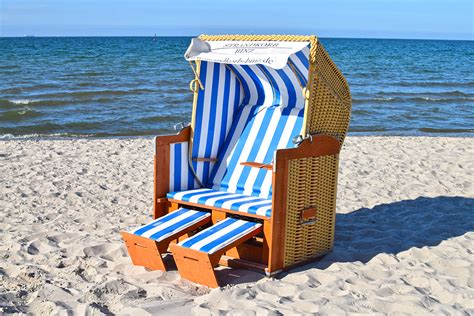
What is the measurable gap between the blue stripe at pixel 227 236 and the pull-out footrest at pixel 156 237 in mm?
395

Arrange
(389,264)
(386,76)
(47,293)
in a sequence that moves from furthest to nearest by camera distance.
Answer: (386,76), (389,264), (47,293)

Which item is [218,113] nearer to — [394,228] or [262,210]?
[262,210]

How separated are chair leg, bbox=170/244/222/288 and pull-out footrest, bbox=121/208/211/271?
0.74 feet

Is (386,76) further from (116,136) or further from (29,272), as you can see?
(29,272)

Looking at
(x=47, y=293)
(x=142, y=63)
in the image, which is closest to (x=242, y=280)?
(x=47, y=293)

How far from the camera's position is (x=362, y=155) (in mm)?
8781

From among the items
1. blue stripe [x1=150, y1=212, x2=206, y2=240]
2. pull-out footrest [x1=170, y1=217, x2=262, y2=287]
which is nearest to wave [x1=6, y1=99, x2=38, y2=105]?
blue stripe [x1=150, y1=212, x2=206, y2=240]

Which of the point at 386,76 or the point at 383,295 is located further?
the point at 386,76

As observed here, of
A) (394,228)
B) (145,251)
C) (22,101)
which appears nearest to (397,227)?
(394,228)

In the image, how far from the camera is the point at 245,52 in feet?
15.2

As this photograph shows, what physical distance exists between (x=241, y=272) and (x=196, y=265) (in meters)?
0.42

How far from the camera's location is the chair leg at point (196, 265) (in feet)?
13.1

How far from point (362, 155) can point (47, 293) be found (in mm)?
5687

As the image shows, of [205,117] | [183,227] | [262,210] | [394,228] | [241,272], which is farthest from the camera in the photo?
[394,228]
